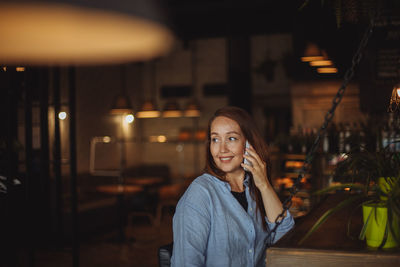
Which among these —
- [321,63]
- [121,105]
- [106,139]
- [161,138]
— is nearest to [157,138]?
[161,138]

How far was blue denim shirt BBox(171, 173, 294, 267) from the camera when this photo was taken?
1.85 metres

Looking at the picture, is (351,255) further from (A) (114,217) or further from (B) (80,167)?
(B) (80,167)

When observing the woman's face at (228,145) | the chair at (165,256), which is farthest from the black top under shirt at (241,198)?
the chair at (165,256)

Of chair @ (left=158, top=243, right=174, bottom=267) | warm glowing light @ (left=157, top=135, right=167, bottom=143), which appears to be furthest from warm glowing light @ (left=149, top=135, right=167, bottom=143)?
chair @ (left=158, top=243, right=174, bottom=267)

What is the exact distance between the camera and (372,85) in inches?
230

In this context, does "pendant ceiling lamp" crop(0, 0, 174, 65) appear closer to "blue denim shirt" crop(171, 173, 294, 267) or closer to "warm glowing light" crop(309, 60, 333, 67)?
"blue denim shirt" crop(171, 173, 294, 267)

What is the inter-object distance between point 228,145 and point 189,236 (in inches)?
19.5

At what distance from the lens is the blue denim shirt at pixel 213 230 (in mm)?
1854

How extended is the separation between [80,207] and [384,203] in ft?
18.9

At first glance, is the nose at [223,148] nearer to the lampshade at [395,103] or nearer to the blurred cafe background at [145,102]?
the blurred cafe background at [145,102]

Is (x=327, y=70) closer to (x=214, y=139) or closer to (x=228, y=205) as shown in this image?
(x=214, y=139)

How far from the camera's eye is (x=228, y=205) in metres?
1.99

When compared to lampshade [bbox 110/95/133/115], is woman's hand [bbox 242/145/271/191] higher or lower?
lower

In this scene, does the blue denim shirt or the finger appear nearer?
the blue denim shirt
